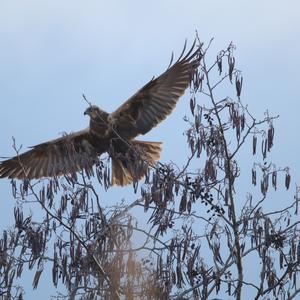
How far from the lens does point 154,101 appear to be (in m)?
11.6

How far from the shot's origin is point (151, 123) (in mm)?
11602

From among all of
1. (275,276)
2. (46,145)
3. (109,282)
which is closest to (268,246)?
(275,276)

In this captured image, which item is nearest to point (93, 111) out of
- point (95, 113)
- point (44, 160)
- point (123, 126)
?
point (95, 113)

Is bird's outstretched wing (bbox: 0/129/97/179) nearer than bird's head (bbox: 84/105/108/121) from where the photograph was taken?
No

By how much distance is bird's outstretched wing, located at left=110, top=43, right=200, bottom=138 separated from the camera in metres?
11.3

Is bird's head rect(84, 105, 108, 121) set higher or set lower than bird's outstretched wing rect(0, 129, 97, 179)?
higher

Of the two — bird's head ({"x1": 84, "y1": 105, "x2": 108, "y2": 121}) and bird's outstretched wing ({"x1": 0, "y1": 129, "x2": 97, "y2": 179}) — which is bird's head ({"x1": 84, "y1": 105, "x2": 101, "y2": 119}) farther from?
bird's outstretched wing ({"x1": 0, "y1": 129, "x2": 97, "y2": 179})

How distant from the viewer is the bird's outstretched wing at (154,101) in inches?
445

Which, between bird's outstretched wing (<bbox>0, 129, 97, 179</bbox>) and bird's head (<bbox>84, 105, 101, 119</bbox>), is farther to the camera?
bird's outstretched wing (<bbox>0, 129, 97, 179</bbox>)

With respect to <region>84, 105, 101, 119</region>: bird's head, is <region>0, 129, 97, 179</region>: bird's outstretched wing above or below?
below

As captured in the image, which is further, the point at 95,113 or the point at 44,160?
the point at 44,160

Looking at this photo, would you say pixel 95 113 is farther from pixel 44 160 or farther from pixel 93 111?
pixel 44 160

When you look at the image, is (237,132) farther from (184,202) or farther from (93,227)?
(93,227)

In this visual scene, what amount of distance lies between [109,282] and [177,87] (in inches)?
208
